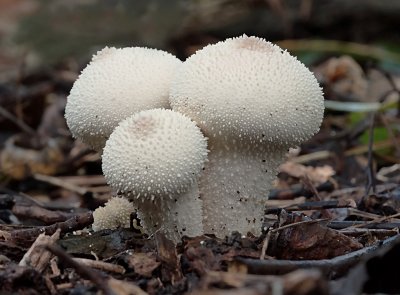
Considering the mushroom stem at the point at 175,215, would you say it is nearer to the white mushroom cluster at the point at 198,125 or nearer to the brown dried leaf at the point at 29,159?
the white mushroom cluster at the point at 198,125

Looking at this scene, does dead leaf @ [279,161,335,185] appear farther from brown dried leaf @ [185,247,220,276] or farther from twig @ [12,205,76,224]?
brown dried leaf @ [185,247,220,276]

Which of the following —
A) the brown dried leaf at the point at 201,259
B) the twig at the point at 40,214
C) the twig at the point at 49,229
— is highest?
the brown dried leaf at the point at 201,259

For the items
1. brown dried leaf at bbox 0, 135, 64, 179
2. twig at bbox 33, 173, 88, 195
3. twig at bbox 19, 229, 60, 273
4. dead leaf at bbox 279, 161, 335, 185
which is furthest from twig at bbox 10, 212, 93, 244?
brown dried leaf at bbox 0, 135, 64, 179

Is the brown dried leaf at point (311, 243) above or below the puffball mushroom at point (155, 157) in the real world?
below

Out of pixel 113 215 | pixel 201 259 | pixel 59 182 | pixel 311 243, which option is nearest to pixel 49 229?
pixel 113 215

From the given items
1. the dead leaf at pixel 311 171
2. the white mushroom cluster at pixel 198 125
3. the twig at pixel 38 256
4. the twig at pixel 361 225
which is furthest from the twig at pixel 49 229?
the dead leaf at pixel 311 171

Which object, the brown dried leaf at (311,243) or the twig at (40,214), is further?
the twig at (40,214)

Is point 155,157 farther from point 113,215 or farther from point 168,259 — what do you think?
point 113,215

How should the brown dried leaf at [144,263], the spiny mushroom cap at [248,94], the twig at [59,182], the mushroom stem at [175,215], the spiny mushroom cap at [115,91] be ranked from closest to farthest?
1. the brown dried leaf at [144,263]
2. the spiny mushroom cap at [248,94]
3. the mushroom stem at [175,215]
4. the spiny mushroom cap at [115,91]
5. the twig at [59,182]
